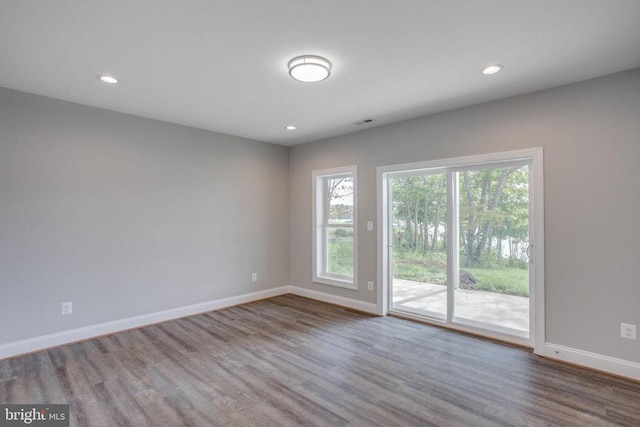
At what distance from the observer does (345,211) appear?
16.8 feet

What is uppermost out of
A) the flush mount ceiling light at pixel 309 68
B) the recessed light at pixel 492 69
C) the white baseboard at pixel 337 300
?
the recessed light at pixel 492 69

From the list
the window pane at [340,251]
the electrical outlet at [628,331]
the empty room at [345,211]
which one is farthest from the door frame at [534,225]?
the window pane at [340,251]

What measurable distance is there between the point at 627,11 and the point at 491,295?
8.99ft

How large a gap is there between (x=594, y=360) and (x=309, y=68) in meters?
3.58

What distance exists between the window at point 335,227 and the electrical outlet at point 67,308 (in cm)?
323

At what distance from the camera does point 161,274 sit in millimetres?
4207

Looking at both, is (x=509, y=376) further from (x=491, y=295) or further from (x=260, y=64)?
(x=260, y=64)

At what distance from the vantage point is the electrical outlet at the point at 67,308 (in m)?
3.45

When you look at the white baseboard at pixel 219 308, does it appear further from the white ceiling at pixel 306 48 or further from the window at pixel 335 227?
the white ceiling at pixel 306 48

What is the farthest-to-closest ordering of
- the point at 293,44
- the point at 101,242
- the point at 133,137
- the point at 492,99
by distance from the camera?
1. the point at 133,137
2. the point at 101,242
3. the point at 492,99
4. the point at 293,44

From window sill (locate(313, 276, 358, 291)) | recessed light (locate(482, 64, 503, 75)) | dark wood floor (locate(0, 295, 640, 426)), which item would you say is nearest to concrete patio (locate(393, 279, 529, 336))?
dark wood floor (locate(0, 295, 640, 426))

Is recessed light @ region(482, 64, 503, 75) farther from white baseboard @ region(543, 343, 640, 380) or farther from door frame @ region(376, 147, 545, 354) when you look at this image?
white baseboard @ region(543, 343, 640, 380)

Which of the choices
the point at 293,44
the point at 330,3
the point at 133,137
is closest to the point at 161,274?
the point at 133,137

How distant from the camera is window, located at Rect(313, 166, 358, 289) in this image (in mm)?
4961
